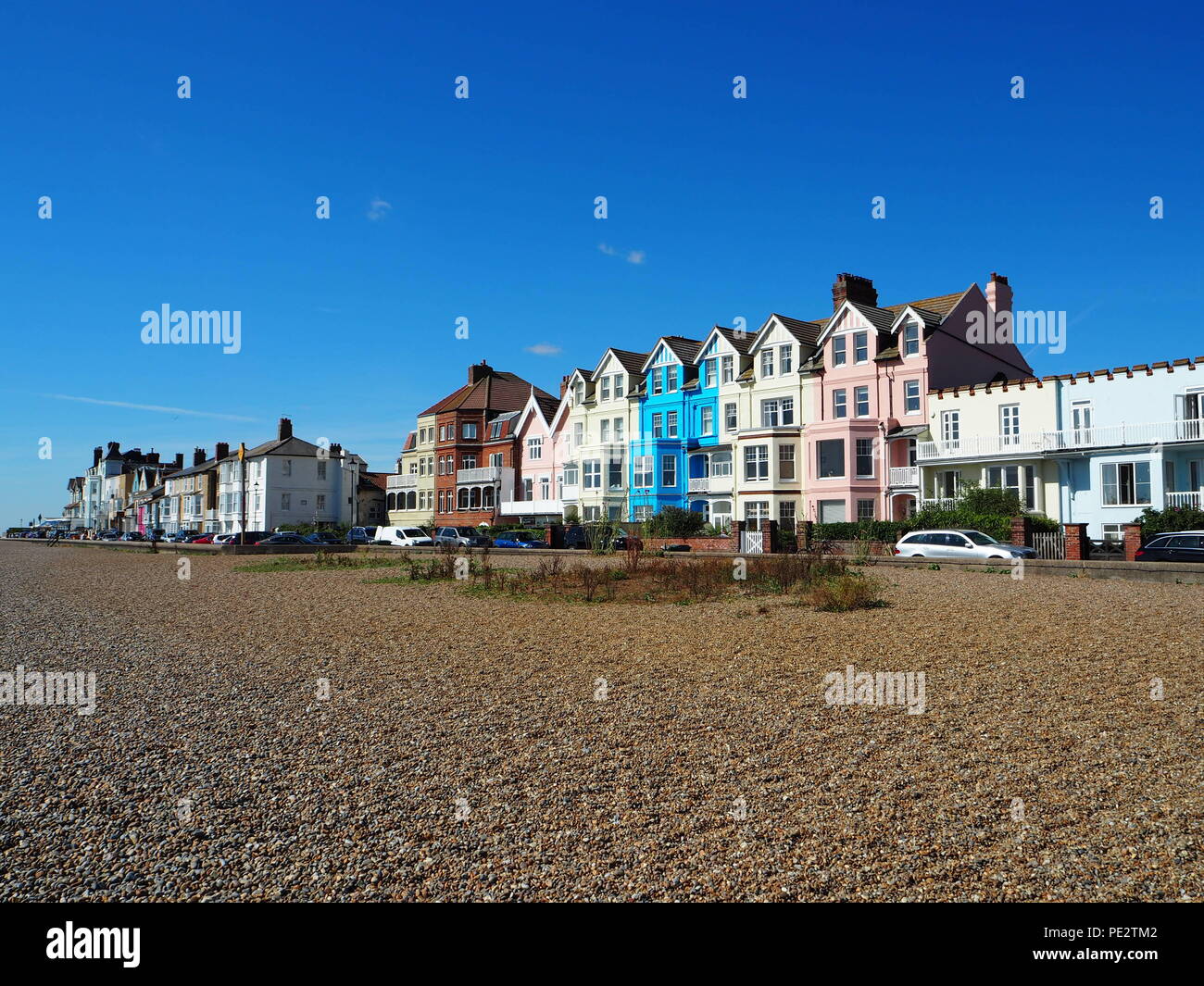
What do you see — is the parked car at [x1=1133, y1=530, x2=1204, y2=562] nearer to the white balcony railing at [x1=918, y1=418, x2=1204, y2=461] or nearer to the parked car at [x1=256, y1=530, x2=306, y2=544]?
the white balcony railing at [x1=918, y1=418, x2=1204, y2=461]

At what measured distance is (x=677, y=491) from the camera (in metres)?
53.7

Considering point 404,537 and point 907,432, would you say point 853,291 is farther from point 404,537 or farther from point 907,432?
point 404,537

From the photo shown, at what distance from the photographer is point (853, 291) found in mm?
48094

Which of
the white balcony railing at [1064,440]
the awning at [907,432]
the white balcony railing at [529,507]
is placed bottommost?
the white balcony railing at [529,507]

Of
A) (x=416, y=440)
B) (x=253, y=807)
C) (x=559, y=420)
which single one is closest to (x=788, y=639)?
(x=253, y=807)

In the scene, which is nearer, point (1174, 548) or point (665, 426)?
point (1174, 548)

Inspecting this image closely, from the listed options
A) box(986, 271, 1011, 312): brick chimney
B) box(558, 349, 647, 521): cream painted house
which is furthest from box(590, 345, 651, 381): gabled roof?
box(986, 271, 1011, 312): brick chimney

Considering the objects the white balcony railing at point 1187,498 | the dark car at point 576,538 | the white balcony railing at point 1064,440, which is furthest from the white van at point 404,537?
the white balcony railing at point 1187,498

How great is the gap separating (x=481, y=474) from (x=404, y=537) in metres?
17.7

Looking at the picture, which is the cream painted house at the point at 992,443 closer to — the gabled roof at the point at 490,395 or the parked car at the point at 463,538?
the parked car at the point at 463,538

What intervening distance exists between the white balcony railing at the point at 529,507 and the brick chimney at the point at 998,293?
29.4 metres

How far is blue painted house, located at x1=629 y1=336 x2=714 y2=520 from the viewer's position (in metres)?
53.7

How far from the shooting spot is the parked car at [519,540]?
45.4 metres

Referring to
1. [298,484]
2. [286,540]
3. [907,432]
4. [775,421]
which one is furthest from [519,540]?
[298,484]
